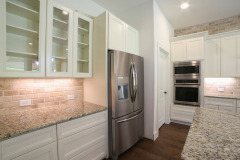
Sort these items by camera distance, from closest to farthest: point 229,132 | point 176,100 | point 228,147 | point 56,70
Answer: point 228,147, point 229,132, point 56,70, point 176,100

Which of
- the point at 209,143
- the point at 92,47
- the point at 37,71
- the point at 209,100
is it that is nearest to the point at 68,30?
the point at 92,47

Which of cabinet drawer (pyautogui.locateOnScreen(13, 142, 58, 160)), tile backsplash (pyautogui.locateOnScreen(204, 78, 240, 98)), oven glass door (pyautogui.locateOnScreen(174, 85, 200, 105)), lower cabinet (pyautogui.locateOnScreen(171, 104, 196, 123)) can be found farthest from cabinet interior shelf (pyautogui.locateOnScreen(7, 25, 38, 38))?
tile backsplash (pyautogui.locateOnScreen(204, 78, 240, 98))

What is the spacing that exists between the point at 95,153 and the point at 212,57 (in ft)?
12.1

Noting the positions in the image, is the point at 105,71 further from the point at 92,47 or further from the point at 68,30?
the point at 68,30

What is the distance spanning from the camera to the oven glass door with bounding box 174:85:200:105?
3010 mm

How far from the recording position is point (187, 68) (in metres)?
3.11

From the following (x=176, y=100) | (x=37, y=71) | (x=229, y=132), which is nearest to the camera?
(x=229, y=132)

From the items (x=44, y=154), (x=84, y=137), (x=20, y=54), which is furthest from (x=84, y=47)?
(x=44, y=154)

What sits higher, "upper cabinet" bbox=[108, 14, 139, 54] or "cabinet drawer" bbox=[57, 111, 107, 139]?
"upper cabinet" bbox=[108, 14, 139, 54]

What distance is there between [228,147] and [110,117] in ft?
4.74

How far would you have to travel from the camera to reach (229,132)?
2.97 feet

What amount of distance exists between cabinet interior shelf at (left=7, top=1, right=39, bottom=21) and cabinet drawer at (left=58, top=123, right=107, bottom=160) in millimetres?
1667

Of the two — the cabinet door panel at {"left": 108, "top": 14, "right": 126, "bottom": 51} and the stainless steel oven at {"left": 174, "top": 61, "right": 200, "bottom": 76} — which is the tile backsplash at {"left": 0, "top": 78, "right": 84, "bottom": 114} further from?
the stainless steel oven at {"left": 174, "top": 61, "right": 200, "bottom": 76}

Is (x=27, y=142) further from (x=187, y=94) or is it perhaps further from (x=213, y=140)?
(x=187, y=94)
